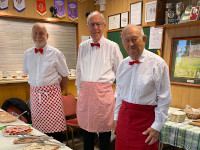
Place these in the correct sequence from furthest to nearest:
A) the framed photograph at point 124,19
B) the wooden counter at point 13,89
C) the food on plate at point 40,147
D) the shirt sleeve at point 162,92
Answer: the framed photograph at point 124,19, the wooden counter at point 13,89, the shirt sleeve at point 162,92, the food on plate at point 40,147

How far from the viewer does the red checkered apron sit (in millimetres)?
1837

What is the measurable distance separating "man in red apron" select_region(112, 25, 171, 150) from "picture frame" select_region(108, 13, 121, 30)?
210 centimetres

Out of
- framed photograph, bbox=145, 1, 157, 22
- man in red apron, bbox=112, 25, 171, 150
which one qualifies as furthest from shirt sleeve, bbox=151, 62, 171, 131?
framed photograph, bbox=145, 1, 157, 22

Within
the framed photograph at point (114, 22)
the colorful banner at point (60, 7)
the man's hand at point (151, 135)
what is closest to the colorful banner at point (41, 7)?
the colorful banner at point (60, 7)

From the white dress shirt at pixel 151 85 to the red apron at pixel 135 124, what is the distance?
0.04 metres

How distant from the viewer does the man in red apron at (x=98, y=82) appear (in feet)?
5.70

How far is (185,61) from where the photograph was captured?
2420 millimetres

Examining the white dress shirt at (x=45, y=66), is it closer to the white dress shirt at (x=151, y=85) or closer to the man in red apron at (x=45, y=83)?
the man in red apron at (x=45, y=83)

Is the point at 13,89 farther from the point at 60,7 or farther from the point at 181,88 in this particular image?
the point at 181,88

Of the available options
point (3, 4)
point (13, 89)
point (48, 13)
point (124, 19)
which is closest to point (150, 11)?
point (124, 19)

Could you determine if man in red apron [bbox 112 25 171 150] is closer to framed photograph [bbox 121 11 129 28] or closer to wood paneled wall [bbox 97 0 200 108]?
wood paneled wall [bbox 97 0 200 108]

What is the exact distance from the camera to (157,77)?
1227 millimetres

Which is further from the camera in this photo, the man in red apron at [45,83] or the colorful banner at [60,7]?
the colorful banner at [60,7]

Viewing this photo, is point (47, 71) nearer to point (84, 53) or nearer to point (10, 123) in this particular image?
point (84, 53)
